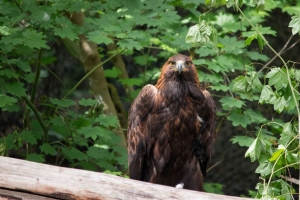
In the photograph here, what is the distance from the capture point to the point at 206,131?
4840mm

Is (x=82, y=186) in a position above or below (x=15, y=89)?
above

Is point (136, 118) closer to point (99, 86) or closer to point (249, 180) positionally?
point (99, 86)

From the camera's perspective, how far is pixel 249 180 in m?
8.52

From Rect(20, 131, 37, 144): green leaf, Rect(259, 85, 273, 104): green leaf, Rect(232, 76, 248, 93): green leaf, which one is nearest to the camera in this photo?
Rect(259, 85, 273, 104): green leaf

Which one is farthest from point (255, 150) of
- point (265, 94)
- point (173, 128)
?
point (173, 128)

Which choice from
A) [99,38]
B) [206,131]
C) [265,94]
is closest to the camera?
[265,94]

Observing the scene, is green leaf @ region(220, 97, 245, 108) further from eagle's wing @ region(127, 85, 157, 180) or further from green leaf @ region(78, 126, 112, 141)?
green leaf @ region(78, 126, 112, 141)

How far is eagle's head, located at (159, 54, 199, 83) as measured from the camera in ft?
15.8

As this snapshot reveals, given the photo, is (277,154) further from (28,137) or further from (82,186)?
(28,137)

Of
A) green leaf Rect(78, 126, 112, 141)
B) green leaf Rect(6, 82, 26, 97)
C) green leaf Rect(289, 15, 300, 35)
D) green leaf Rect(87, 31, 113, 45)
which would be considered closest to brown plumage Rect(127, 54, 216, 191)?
green leaf Rect(78, 126, 112, 141)

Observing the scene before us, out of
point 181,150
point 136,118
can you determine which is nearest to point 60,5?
point 136,118

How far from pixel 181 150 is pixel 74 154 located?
1225mm

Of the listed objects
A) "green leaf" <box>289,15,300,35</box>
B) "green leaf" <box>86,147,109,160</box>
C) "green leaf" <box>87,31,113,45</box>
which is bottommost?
"green leaf" <box>86,147,109,160</box>

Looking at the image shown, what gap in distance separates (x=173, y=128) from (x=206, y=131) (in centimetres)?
29
